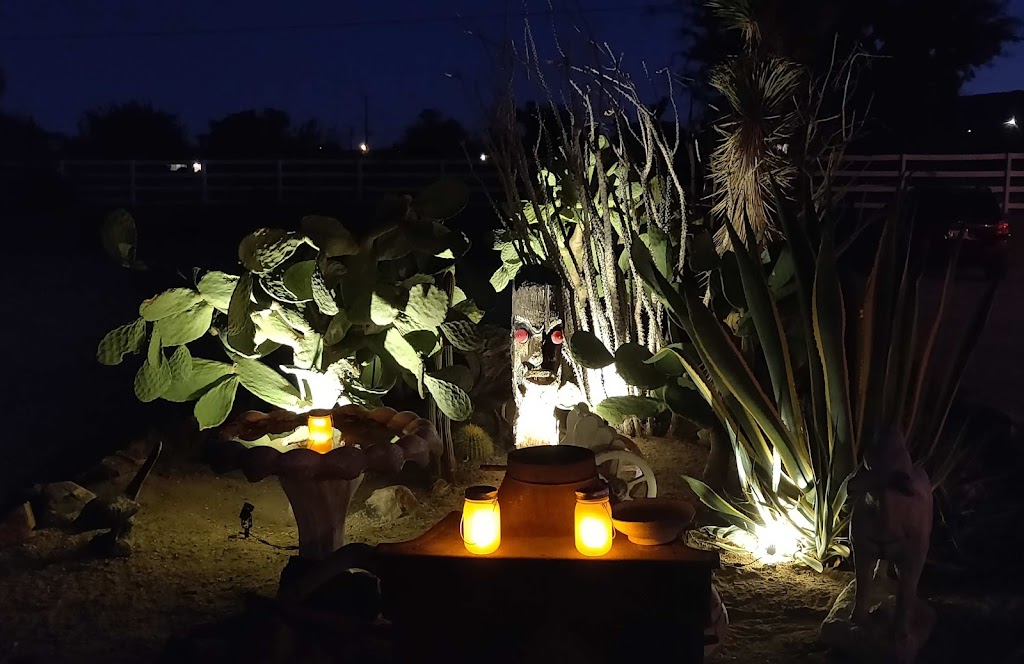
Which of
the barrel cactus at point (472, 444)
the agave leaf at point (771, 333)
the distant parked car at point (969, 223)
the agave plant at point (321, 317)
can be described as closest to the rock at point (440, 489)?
the barrel cactus at point (472, 444)

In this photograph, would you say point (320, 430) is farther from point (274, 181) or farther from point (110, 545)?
point (274, 181)

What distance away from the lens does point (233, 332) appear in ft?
8.73

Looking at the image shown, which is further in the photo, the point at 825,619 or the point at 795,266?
the point at 795,266

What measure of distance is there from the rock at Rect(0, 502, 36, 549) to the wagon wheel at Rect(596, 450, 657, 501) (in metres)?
1.67

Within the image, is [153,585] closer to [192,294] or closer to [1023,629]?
[192,294]

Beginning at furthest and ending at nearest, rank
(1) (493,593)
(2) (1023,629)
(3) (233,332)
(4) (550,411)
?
(4) (550,411) < (3) (233,332) < (2) (1023,629) < (1) (493,593)

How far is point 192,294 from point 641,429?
1.72m

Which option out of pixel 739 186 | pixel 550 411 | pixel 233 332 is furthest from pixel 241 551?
pixel 739 186

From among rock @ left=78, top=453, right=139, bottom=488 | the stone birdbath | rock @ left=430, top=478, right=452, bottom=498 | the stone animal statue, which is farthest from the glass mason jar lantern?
rock @ left=78, top=453, right=139, bottom=488

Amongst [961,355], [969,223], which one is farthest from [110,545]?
[969,223]

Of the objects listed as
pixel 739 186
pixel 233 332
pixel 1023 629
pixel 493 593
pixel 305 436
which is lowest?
pixel 1023 629

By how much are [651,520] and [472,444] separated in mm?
1587

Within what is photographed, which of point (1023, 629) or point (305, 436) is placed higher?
point (305, 436)

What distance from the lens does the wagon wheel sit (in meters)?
2.65
